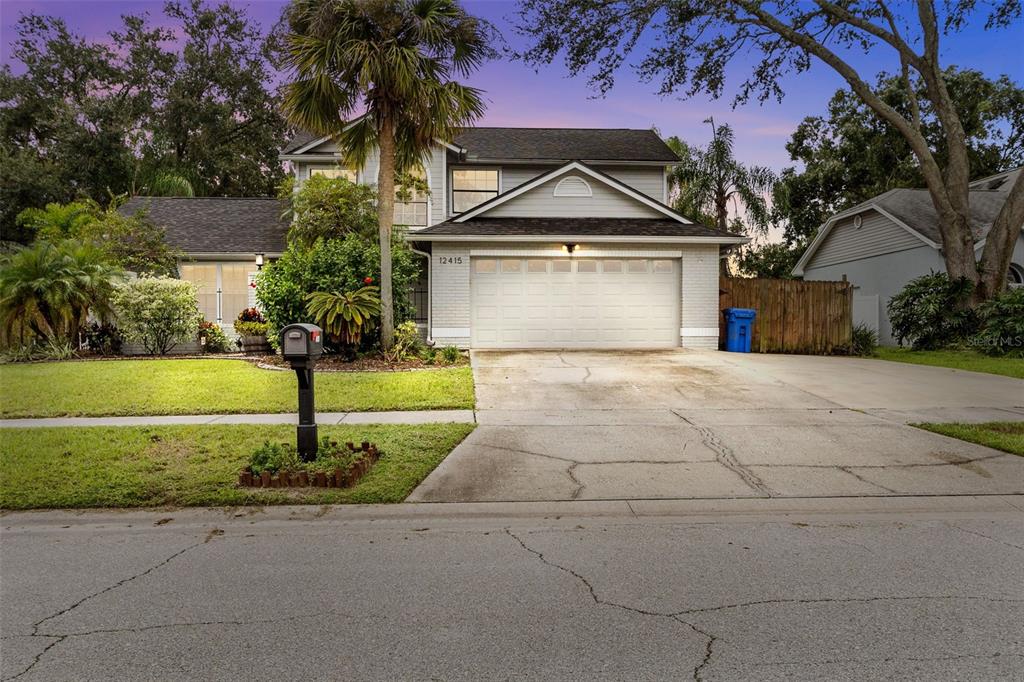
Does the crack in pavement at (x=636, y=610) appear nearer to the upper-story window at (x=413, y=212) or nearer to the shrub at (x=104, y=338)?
the shrub at (x=104, y=338)

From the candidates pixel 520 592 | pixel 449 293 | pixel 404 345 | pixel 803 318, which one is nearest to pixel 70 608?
pixel 520 592

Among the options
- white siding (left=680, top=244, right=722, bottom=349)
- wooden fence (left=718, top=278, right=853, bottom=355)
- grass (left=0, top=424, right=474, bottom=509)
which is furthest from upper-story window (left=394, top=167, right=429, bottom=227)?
grass (left=0, top=424, right=474, bottom=509)

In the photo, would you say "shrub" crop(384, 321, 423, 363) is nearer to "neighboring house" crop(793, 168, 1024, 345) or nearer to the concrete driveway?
the concrete driveway

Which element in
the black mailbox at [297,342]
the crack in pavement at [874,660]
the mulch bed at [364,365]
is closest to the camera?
the crack in pavement at [874,660]

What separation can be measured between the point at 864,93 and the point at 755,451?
59.2 feet

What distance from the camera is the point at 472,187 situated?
68.2 ft

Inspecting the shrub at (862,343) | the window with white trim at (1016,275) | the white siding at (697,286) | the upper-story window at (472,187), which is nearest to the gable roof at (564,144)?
the upper-story window at (472,187)

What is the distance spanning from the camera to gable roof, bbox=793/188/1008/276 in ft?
70.8

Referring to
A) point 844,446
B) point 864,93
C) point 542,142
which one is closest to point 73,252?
point 542,142

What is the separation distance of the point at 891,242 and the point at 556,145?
42.1ft

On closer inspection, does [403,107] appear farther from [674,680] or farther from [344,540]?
[674,680]

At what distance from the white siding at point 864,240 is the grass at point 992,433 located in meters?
17.0

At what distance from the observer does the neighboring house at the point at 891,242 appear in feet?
71.9

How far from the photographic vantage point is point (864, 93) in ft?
65.7
